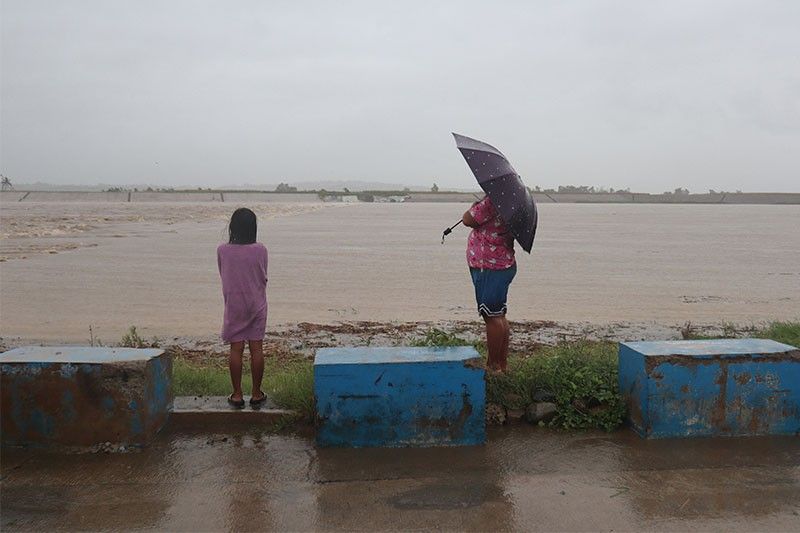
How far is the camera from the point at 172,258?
60.2 feet

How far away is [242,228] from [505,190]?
1900mm

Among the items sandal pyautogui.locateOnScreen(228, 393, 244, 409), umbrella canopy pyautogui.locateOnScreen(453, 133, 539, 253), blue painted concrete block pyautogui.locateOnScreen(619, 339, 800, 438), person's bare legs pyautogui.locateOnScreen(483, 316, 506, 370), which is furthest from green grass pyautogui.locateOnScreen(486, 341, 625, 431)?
sandal pyautogui.locateOnScreen(228, 393, 244, 409)

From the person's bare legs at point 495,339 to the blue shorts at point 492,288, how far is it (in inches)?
2.2

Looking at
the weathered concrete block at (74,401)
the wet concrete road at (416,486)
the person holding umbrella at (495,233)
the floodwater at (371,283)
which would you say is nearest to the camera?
the wet concrete road at (416,486)

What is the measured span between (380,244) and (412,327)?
14.1 metres

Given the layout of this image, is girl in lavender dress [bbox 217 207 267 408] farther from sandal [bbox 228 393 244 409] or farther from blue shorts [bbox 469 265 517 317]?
blue shorts [bbox 469 265 517 317]

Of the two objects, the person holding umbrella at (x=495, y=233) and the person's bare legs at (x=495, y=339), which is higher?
the person holding umbrella at (x=495, y=233)

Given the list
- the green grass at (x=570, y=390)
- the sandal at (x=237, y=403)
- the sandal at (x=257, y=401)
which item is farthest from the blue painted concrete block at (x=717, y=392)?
the sandal at (x=237, y=403)

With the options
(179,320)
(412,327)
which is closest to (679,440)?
(412,327)

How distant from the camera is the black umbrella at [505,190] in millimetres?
5152

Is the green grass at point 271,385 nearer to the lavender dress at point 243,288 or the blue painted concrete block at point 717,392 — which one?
the lavender dress at point 243,288

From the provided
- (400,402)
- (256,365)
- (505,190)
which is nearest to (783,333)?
(505,190)

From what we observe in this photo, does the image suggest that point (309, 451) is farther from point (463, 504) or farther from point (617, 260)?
point (617, 260)

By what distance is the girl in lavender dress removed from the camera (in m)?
5.09
